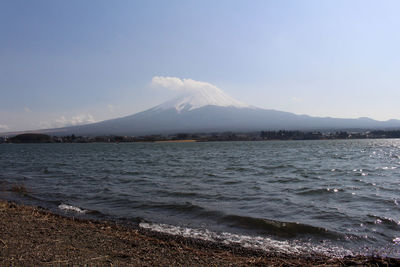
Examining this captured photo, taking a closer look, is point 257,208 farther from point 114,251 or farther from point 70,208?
point 70,208

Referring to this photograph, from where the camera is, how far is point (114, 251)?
4.68 m

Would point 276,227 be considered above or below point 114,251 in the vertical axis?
below

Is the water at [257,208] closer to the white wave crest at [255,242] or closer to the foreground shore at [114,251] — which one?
the white wave crest at [255,242]

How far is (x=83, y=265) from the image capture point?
398cm

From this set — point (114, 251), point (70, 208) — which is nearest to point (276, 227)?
point (114, 251)

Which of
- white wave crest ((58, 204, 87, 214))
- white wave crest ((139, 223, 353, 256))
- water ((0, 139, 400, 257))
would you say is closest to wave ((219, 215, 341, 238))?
water ((0, 139, 400, 257))

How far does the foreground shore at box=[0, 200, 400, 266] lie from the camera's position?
422cm

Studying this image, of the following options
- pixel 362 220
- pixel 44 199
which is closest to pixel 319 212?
pixel 362 220

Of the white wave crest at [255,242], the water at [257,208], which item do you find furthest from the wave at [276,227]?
the white wave crest at [255,242]

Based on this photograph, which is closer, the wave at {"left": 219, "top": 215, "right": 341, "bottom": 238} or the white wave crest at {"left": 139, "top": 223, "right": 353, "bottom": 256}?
the white wave crest at {"left": 139, "top": 223, "right": 353, "bottom": 256}

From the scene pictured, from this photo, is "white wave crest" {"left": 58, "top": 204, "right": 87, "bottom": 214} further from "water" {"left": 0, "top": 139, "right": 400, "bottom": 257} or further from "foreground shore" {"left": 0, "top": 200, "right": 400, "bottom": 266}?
"foreground shore" {"left": 0, "top": 200, "right": 400, "bottom": 266}

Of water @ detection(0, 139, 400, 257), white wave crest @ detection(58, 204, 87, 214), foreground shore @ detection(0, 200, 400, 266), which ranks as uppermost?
foreground shore @ detection(0, 200, 400, 266)

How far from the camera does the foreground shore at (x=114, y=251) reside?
4.22m

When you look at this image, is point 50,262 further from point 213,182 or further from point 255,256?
point 213,182
